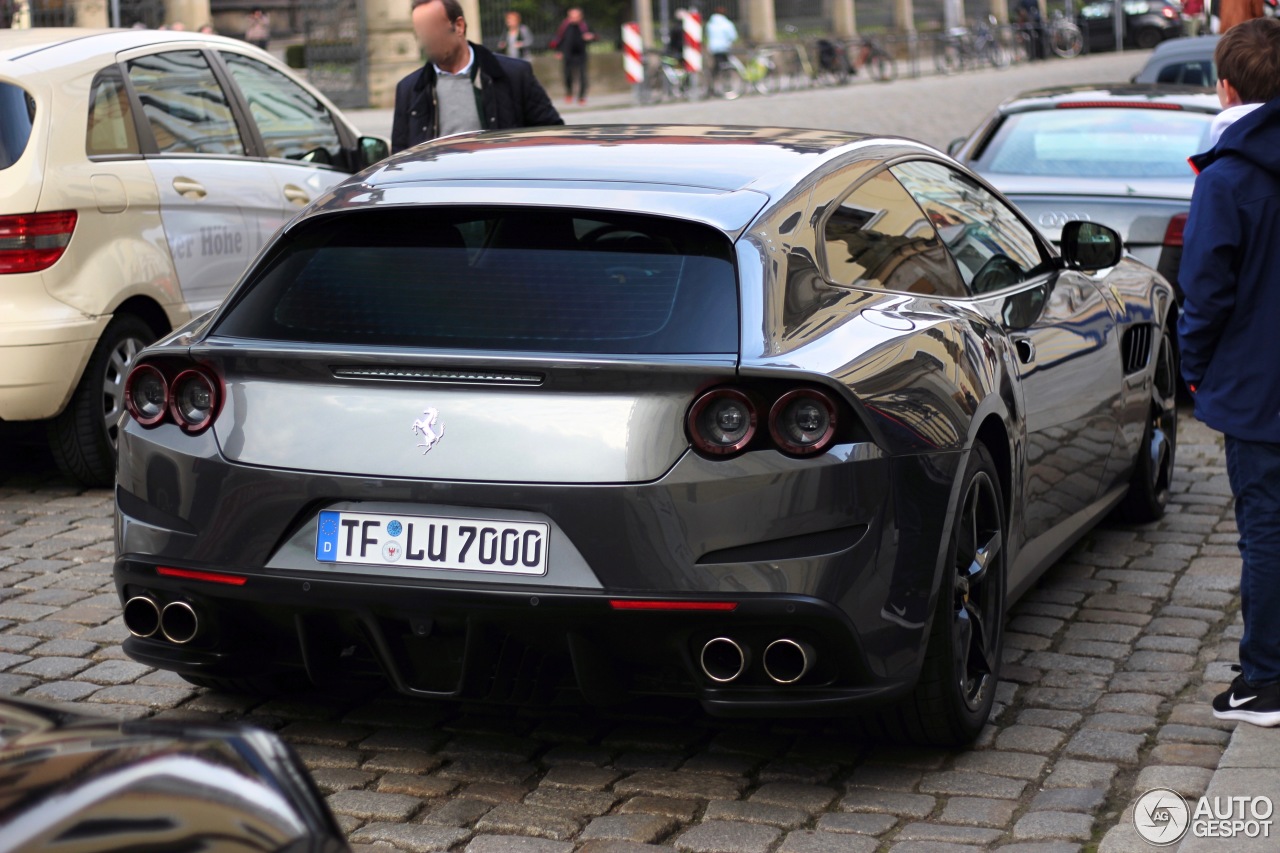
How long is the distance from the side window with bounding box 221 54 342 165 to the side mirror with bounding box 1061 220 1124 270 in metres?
4.20

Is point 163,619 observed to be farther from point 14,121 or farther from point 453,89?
point 453,89

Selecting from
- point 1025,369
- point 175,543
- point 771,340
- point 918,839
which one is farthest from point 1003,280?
point 175,543

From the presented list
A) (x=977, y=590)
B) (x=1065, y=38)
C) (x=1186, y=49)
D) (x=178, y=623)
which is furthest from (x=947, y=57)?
(x=178, y=623)

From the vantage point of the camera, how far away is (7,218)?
22.9 feet

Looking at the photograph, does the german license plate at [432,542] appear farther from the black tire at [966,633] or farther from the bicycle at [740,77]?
the bicycle at [740,77]

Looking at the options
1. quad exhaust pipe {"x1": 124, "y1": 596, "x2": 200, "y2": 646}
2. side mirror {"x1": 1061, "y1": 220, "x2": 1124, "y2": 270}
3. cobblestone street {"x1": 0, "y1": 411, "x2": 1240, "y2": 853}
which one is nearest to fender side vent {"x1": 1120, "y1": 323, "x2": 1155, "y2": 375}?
side mirror {"x1": 1061, "y1": 220, "x2": 1124, "y2": 270}

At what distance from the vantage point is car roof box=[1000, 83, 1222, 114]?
32.3 ft

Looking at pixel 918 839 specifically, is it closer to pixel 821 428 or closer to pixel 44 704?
pixel 821 428

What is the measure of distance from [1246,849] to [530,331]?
5.88 ft

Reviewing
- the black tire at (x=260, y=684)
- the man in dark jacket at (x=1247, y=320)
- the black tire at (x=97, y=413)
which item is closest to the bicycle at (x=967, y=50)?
the black tire at (x=97, y=413)

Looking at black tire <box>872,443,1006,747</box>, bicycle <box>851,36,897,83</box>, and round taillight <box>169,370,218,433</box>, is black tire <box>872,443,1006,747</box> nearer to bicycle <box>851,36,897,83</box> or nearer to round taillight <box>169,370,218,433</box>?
round taillight <box>169,370,218,433</box>

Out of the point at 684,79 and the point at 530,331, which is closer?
the point at 530,331

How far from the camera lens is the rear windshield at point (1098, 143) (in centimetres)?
923

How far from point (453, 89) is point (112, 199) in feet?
5.28
